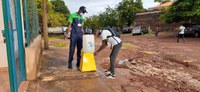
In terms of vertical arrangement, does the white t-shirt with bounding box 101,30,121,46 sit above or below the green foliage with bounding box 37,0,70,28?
below

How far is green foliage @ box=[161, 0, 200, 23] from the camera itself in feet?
75.9

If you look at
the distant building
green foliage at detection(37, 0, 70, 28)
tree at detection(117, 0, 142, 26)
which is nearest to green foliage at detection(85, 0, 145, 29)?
tree at detection(117, 0, 142, 26)

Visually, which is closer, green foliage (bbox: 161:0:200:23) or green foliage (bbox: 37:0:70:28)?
green foliage (bbox: 161:0:200:23)

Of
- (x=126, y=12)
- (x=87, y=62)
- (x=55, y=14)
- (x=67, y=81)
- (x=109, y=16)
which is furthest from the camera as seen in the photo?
(x=126, y=12)

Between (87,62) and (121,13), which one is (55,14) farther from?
(87,62)

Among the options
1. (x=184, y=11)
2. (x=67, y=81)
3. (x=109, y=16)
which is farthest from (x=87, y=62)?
(x=109, y=16)

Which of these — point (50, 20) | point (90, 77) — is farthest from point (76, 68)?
point (50, 20)

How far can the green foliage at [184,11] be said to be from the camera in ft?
75.9

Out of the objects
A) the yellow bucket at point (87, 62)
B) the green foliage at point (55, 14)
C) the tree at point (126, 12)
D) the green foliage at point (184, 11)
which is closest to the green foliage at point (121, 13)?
the tree at point (126, 12)

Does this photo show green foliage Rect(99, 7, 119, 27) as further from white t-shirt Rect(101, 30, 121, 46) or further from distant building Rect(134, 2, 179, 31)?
white t-shirt Rect(101, 30, 121, 46)

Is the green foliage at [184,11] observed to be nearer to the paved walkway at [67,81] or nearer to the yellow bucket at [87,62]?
the yellow bucket at [87,62]

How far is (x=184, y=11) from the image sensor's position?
24.8m

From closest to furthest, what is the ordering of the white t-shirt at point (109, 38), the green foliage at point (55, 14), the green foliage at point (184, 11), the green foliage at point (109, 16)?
the white t-shirt at point (109, 38), the green foliage at point (184, 11), the green foliage at point (55, 14), the green foliage at point (109, 16)

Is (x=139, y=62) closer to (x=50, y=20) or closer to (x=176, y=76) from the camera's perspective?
(x=176, y=76)
